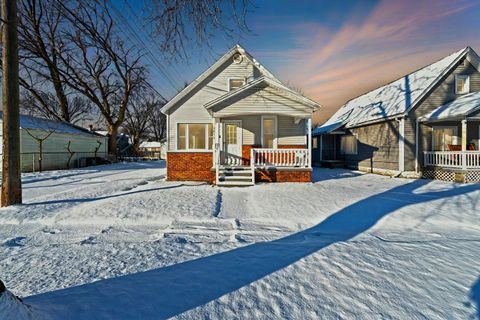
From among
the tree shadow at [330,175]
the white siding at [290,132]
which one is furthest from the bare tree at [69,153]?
the tree shadow at [330,175]

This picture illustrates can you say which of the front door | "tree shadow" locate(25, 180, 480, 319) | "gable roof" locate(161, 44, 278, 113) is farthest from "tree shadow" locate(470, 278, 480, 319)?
"gable roof" locate(161, 44, 278, 113)

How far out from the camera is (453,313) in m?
2.27

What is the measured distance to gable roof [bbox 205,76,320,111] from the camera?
9.80 meters

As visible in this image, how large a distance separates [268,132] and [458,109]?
365 inches

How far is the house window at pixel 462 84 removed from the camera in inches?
481

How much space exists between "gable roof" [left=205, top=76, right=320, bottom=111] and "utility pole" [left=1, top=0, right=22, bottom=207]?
6.15 m

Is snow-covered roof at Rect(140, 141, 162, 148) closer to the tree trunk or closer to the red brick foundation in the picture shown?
the tree trunk

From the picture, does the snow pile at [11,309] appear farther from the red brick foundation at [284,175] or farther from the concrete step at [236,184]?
the red brick foundation at [284,175]

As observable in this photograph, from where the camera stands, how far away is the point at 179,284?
271 cm

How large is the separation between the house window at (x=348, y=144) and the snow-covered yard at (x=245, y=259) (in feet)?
34.4

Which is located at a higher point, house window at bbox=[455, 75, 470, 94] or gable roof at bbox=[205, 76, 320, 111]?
house window at bbox=[455, 75, 470, 94]

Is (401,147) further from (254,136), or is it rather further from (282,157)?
(254,136)

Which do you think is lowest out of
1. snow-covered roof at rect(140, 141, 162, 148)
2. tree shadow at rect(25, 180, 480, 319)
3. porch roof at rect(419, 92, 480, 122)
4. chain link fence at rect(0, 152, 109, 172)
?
tree shadow at rect(25, 180, 480, 319)

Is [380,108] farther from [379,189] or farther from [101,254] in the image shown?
[101,254]
